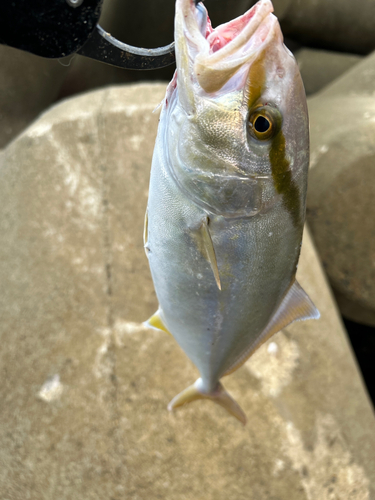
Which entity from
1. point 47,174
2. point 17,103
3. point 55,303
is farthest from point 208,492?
point 17,103

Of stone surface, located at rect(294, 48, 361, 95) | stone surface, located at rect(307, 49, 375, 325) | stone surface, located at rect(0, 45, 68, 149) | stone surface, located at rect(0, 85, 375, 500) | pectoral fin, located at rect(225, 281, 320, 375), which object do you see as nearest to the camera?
pectoral fin, located at rect(225, 281, 320, 375)

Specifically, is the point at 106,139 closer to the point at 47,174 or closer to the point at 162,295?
the point at 47,174

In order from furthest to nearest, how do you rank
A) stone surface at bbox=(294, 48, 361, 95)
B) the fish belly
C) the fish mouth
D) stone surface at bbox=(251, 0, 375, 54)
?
stone surface at bbox=(294, 48, 361, 95), stone surface at bbox=(251, 0, 375, 54), the fish belly, the fish mouth

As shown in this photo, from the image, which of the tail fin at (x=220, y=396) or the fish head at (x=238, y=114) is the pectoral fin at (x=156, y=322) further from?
the fish head at (x=238, y=114)

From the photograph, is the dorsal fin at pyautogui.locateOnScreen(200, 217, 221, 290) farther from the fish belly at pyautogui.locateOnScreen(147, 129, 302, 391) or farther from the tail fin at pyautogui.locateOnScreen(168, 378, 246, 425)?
the tail fin at pyautogui.locateOnScreen(168, 378, 246, 425)

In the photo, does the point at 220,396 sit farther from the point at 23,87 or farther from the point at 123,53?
the point at 23,87

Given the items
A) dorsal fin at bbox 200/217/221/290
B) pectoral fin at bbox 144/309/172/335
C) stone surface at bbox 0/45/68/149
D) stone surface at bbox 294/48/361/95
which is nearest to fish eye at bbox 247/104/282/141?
dorsal fin at bbox 200/217/221/290

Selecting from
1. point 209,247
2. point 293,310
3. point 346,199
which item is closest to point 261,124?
point 209,247
